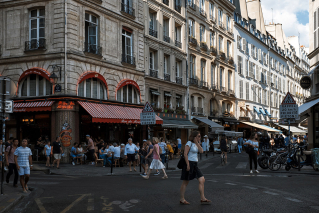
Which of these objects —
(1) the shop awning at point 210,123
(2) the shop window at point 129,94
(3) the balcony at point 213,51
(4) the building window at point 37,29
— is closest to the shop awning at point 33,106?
(4) the building window at point 37,29

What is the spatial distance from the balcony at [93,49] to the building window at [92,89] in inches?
62.6

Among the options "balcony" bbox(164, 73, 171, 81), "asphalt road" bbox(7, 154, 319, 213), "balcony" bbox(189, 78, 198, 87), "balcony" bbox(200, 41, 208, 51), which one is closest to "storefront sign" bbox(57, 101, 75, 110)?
"asphalt road" bbox(7, 154, 319, 213)

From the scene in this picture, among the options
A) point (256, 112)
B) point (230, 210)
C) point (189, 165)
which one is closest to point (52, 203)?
point (189, 165)

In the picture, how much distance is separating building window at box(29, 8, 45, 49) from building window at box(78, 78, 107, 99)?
322 centimetres

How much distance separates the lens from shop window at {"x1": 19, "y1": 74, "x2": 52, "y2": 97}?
20.9 m

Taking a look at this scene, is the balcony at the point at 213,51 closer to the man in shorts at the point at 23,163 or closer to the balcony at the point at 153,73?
the balcony at the point at 153,73

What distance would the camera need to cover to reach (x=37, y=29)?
21078mm

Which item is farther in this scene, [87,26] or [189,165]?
[87,26]

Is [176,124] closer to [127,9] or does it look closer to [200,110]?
[200,110]

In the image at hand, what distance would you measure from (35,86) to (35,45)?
228 centimetres

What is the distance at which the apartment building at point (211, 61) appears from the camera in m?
34.4

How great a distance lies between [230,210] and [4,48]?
18.5 m

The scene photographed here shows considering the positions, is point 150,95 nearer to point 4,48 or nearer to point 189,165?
point 4,48

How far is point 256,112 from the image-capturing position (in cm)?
4916
